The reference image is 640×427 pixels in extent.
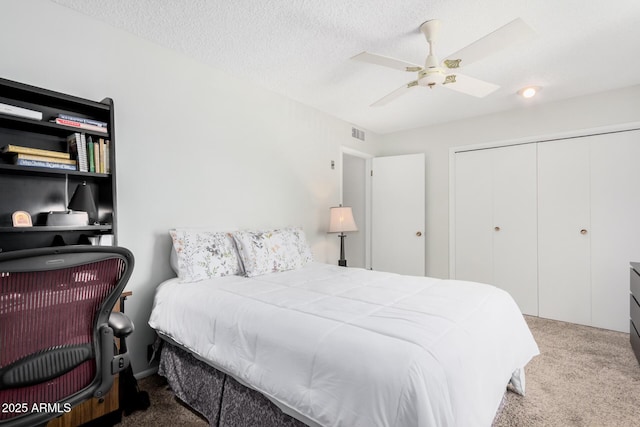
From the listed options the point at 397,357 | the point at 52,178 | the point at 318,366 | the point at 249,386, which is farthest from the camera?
the point at 52,178

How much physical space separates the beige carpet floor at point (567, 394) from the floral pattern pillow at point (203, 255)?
2.69ft

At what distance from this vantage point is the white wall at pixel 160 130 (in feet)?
6.36

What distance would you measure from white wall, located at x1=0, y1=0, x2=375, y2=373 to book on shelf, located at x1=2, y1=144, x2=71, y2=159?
405mm

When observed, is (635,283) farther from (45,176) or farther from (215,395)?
(45,176)

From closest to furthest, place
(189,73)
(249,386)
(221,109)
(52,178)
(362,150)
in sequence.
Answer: (249,386), (52,178), (189,73), (221,109), (362,150)

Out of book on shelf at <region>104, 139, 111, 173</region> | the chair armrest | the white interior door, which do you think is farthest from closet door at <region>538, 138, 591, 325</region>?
book on shelf at <region>104, 139, 111, 173</region>

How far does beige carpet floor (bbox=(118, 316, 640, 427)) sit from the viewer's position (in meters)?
1.79

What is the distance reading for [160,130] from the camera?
2414mm

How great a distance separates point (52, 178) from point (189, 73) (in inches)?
52.0

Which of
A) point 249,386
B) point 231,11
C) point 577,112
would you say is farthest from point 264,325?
point 577,112

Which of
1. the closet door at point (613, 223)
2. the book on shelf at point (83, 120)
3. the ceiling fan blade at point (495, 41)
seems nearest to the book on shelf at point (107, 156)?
the book on shelf at point (83, 120)

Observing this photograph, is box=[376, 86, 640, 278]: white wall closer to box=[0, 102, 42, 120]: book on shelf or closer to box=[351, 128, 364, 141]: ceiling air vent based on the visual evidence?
box=[351, 128, 364, 141]: ceiling air vent

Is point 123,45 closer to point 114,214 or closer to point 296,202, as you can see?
point 114,214

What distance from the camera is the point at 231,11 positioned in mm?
2021
